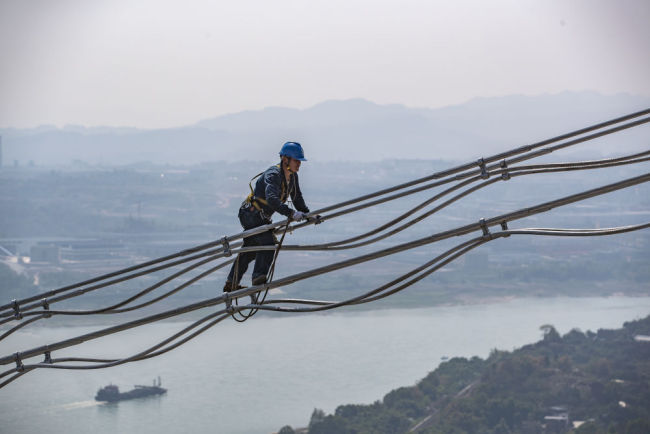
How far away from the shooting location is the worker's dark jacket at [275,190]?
393cm

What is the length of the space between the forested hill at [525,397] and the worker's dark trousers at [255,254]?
126 ft

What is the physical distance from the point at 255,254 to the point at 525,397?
46.0 m

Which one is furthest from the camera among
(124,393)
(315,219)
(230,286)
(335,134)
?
(335,134)

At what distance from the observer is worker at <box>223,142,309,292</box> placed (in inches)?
153

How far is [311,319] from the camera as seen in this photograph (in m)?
65.3

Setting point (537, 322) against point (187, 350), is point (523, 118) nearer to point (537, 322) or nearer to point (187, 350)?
point (537, 322)

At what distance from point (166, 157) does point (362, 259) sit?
10060 centimetres

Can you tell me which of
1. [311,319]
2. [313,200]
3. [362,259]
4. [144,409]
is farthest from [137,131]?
[362,259]

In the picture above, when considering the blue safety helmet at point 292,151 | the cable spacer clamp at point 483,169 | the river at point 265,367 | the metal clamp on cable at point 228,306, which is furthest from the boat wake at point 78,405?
the cable spacer clamp at point 483,169

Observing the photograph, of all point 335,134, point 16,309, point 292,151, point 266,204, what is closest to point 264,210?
point 266,204

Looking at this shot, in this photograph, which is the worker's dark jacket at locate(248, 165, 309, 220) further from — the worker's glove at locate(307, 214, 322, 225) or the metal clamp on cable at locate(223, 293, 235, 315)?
the metal clamp on cable at locate(223, 293, 235, 315)

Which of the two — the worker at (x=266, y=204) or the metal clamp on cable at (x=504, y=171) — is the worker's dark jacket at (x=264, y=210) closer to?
the worker at (x=266, y=204)

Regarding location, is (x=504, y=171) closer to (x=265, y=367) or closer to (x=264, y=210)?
(x=264, y=210)

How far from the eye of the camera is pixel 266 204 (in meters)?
4.10
